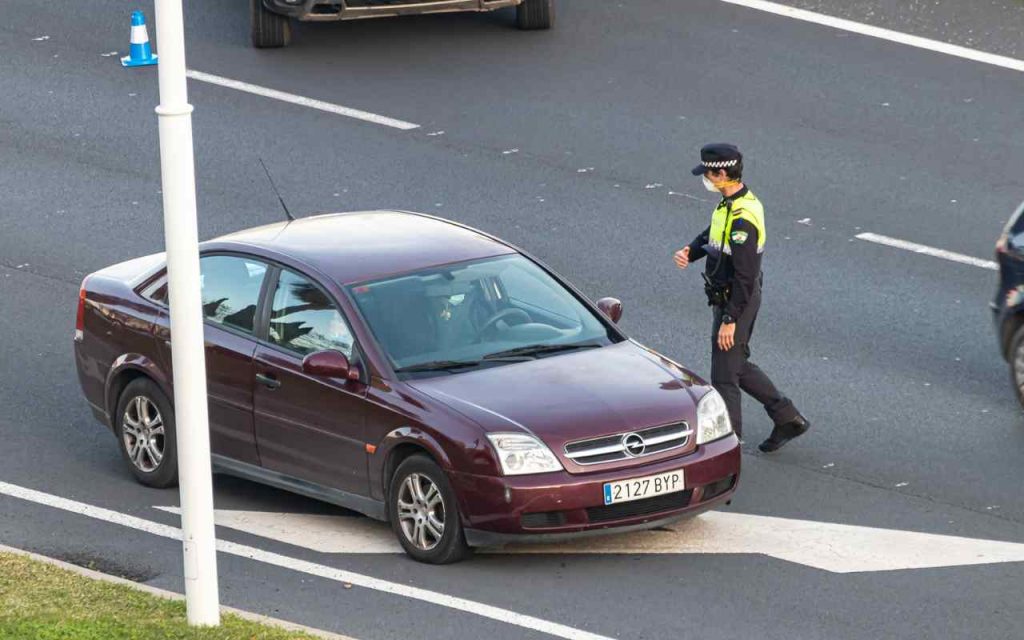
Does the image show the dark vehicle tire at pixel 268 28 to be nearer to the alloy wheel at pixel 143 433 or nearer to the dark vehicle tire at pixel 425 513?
the alloy wheel at pixel 143 433

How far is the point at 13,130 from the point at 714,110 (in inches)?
241

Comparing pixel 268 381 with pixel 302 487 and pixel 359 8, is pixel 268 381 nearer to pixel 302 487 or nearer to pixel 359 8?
pixel 302 487

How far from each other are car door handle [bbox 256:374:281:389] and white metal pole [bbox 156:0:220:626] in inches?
101

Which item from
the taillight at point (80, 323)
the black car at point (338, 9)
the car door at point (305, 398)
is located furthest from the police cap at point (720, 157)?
the black car at point (338, 9)

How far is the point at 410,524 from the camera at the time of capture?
9.96 metres

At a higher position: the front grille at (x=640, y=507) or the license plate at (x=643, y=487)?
the license plate at (x=643, y=487)

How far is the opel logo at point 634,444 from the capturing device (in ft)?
31.8

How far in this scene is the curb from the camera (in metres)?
8.52

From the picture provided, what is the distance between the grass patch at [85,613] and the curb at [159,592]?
2.7 inches

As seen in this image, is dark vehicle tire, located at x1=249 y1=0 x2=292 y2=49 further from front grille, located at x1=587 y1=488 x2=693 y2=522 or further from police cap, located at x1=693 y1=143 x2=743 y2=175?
front grille, located at x1=587 y1=488 x2=693 y2=522

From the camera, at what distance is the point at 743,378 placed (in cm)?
1157

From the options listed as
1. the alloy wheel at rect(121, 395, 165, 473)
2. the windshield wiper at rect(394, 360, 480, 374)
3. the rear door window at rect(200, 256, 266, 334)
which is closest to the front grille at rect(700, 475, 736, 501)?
the windshield wiper at rect(394, 360, 480, 374)

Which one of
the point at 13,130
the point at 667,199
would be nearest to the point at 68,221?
the point at 13,130

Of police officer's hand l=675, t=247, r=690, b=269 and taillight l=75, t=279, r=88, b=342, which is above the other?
police officer's hand l=675, t=247, r=690, b=269
